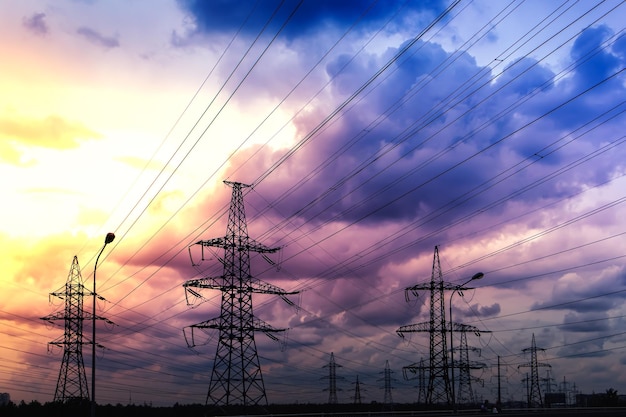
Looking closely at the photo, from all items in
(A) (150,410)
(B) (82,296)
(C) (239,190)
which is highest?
(C) (239,190)

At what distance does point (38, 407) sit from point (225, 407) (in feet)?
127

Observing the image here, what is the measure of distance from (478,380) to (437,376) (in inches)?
977

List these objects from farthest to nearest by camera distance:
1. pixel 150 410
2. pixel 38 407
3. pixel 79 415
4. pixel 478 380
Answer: pixel 150 410 → pixel 478 380 → pixel 38 407 → pixel 79 415

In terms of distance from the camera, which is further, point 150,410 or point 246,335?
point 150,410

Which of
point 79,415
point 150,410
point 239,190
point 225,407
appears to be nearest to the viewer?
point 225,407

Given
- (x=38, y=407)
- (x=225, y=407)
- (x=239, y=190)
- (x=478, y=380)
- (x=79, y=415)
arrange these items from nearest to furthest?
1. (x=225, y=407)
2. (x=239, y=190)
3. (x=79, y=415)
4. (x=38, y=407)
5. (x=478, y=380)

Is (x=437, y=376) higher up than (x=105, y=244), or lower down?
lower down

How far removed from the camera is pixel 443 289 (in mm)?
86438

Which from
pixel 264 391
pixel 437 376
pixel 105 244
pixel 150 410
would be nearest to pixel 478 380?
pixel 437 376

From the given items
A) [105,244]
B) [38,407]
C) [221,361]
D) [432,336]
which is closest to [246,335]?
[221,361]

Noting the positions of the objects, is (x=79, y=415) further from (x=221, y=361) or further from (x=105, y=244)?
(x=105, y=244)

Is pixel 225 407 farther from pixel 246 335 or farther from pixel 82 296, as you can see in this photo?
pixel 82 296

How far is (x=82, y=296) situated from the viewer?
90125 mm

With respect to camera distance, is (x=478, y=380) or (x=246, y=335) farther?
(x=478, y=380)
